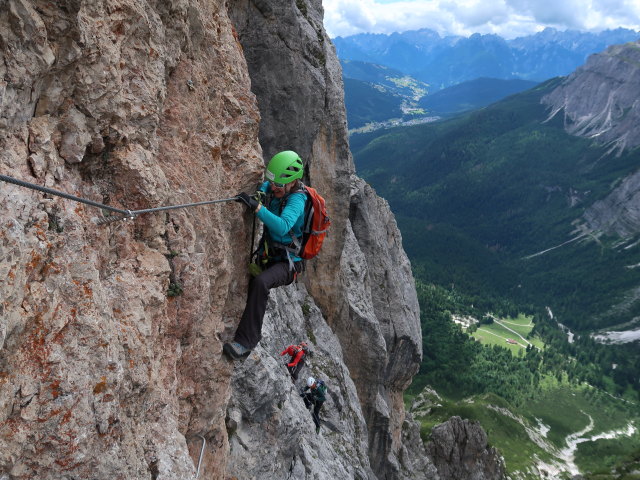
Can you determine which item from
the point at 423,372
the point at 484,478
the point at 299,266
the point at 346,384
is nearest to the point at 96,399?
the point at 299,266

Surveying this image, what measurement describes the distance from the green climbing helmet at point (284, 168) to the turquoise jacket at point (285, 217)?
30 centimetres

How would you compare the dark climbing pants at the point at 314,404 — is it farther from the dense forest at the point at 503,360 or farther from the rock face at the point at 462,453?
the dense forest at the point at 503,360

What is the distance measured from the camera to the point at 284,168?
7477 mm

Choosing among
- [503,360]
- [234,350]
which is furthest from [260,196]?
[503,360]

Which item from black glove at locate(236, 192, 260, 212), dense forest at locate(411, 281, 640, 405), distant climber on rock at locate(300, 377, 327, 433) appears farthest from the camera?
dense forest at locate(411, 281, 640, 405)

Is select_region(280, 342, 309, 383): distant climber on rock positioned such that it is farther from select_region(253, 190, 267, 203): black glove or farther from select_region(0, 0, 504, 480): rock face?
select_region(253, 190, 267, 203): black glove

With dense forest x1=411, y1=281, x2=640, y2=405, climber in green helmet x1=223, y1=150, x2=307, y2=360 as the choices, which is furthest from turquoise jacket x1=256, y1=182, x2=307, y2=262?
dense forest x1=411, y1=281, x2=640, y2=405

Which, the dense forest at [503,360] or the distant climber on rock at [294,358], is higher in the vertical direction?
the distant climber on rock at [294,358]

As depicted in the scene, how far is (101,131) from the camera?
5.12 m

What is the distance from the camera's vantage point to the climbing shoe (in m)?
7.61

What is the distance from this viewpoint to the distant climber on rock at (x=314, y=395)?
51.1 ft

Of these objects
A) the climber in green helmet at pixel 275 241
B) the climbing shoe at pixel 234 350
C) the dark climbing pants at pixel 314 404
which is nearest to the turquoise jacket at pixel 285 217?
the climber in green helmet at pixel 275 241

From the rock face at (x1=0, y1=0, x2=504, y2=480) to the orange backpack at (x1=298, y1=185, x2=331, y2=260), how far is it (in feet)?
3.33

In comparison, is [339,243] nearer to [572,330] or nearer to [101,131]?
[101,131]
